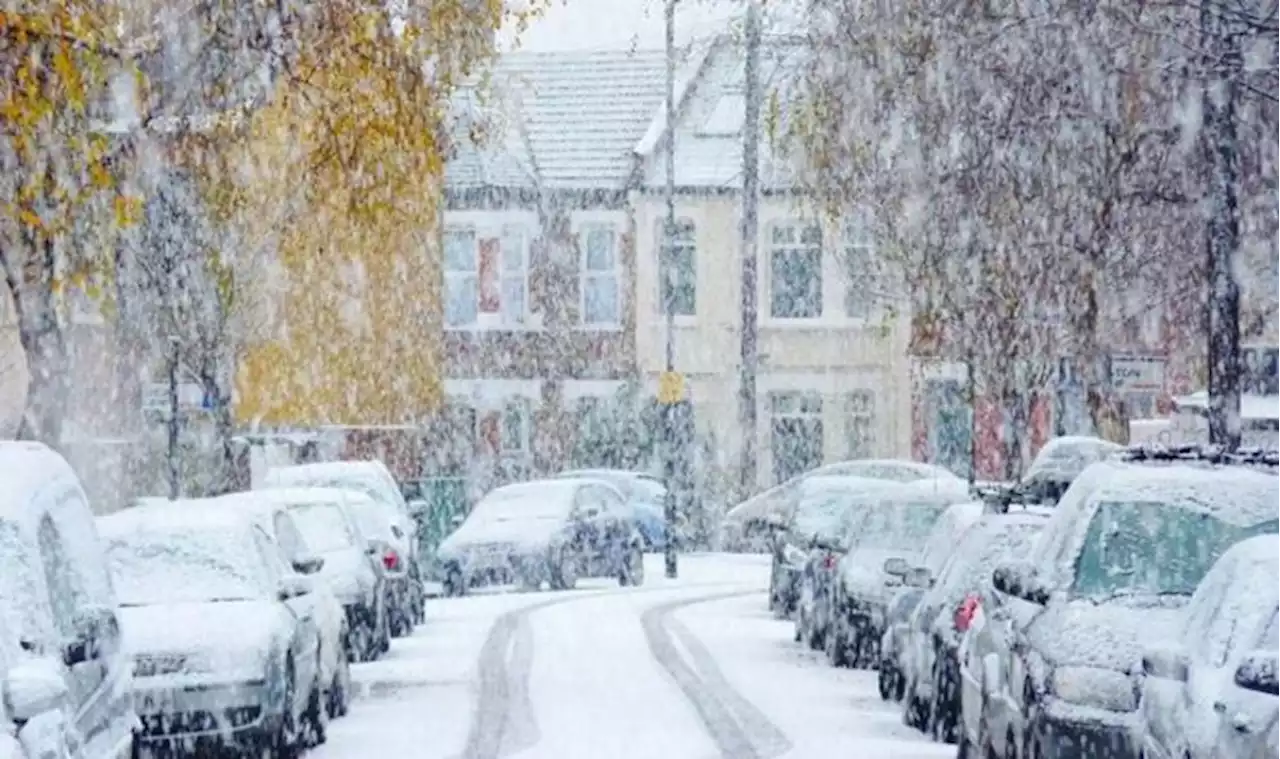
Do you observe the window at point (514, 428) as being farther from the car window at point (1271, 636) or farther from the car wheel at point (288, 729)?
the car window at point (1271, 636)

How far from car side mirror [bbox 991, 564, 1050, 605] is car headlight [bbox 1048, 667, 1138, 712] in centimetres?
73

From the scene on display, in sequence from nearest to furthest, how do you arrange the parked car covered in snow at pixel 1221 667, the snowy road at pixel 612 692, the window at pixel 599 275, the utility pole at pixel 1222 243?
1. the parked car covered in snow at pixel 1221 667
2. the snowy road at pixel 612 692
3. the utility pole at pixel 1222 243
4. the window at pixel 599 275

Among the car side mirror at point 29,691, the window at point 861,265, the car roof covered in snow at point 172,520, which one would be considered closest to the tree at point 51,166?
the car roof covered in snow at point 172,520

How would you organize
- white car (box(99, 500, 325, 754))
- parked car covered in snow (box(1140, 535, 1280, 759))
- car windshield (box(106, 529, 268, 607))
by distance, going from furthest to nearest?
car windshield (box(106, 529, 268, 607)) < white car (box(99, 500, 325, 754)) < parked car covered in snow (box(1140, 535, 1280, 759))

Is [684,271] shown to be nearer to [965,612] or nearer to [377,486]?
[377,486]

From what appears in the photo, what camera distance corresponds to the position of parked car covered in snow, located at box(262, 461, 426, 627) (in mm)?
30703

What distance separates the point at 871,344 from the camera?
55.9 meters

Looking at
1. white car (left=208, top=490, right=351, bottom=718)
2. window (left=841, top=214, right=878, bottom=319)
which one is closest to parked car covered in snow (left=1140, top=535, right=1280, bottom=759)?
white car (left=208, top=490, right=351, bottom=718)

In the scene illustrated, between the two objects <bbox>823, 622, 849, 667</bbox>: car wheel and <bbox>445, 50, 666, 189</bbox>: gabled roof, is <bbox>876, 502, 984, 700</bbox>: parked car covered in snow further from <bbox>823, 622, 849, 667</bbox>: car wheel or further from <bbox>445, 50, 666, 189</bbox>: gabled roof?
<bbox>445, 50, 666, 189</bbox>: gabled roof

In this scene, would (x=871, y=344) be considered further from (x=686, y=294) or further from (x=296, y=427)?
(x=296, y=427)

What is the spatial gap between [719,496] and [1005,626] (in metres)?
40.2

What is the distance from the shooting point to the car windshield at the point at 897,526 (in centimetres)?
2516

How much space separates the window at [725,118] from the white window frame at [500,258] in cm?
406

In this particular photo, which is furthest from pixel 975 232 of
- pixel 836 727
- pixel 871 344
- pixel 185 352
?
pixel 871 344
